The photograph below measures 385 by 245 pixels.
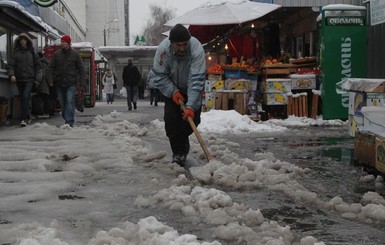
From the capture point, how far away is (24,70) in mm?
12203

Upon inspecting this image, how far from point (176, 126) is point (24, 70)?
21.5ft

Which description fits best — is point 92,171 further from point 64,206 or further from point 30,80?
point 30,80

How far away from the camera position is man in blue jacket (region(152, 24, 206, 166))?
20.9 feet

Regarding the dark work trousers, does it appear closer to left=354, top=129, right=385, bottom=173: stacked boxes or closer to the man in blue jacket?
the man in blue jacket

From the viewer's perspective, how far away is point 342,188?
5352 mm

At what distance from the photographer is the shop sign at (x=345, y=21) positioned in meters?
12.1

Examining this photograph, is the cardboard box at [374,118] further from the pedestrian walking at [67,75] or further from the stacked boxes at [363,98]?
the pedestrian walking at [67,75]

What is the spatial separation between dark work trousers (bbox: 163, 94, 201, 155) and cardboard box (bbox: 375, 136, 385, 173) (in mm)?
2161

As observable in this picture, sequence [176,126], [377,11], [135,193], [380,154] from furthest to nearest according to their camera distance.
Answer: [377,11], [176,126], [380,154], [135,193]

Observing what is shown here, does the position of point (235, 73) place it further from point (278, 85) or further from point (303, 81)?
point (303, 81)

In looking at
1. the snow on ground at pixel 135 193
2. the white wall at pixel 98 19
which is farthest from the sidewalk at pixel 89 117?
the white wall at pixel 98 19

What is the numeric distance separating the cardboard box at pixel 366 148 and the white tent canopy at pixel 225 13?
26.9ft

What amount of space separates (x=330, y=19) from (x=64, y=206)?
9.04 meters

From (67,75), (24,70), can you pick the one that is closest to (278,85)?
(67,75)
